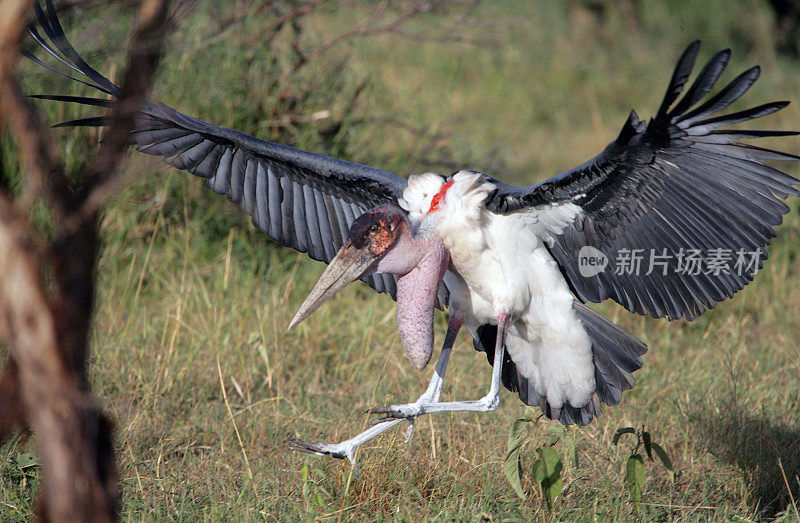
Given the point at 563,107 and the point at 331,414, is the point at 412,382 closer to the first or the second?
the point at 331,414

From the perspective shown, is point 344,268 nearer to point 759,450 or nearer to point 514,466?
point 514,466

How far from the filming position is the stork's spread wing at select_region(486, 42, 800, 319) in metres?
2.27

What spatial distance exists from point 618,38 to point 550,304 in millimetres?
7068

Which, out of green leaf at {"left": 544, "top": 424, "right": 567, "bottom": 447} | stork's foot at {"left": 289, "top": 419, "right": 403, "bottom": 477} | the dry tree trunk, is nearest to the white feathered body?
green leaf at {"left": 544, "top": 424, "right": 567, "bottom": 447}

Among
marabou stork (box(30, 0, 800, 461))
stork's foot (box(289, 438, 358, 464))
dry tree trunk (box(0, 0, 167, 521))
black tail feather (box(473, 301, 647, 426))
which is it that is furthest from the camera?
black tail feather (box(473, 301, 647, 426))

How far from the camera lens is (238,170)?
2965mm

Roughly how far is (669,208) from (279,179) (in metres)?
1.33

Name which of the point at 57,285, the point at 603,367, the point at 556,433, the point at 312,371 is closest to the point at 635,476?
the point at 556,433

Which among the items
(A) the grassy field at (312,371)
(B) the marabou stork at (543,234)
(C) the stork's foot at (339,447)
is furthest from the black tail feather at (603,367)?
(C) the stork's foot at (339,447)

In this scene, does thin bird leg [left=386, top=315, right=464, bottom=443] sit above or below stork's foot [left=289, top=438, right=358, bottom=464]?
above

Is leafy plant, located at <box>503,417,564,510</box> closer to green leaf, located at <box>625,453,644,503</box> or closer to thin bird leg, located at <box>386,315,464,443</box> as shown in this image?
green leaf, located at <box>625,453,644,503</box>

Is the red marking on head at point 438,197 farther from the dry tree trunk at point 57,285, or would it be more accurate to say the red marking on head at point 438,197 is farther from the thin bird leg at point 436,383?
the dry tree trunk at point 57,285

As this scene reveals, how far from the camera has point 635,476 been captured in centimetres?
237

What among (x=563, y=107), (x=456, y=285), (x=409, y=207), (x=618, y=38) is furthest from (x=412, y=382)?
(x=618, y=38)
